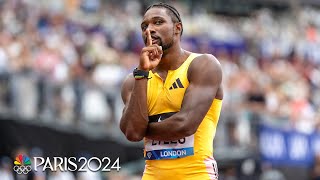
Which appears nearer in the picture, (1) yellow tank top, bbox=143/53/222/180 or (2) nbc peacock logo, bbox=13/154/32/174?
(1) yellow tank top, bbox=143/53/222/180

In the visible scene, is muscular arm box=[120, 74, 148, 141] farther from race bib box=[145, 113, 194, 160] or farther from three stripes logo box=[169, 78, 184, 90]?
three stripes logo box=[169, 78, 184, 90]

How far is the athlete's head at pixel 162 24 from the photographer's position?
756cm

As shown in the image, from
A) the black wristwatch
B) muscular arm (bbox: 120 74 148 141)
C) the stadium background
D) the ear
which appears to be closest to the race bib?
muscular arm (bbox: 120 74 148 141)

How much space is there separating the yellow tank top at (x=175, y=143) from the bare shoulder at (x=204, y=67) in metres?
0.07

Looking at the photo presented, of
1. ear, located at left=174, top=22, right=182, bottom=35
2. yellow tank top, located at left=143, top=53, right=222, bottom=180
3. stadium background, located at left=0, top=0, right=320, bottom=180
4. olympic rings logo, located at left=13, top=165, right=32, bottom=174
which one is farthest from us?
stadium background, located at left=0, top=0, right=320, bottom=180

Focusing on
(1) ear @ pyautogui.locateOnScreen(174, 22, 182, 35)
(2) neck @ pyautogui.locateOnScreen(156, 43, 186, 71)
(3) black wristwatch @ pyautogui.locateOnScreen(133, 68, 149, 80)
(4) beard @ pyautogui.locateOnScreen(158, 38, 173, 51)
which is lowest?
(3) black wristwatch @ pyautogui.locateOnScreen(133, 68, 149, 80)

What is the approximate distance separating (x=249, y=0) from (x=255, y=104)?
15.5 meters

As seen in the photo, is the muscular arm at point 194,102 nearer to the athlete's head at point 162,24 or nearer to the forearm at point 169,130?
the forearm at point 169,130

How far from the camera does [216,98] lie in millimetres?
7738

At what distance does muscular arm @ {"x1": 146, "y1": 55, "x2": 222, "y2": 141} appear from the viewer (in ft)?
24.2

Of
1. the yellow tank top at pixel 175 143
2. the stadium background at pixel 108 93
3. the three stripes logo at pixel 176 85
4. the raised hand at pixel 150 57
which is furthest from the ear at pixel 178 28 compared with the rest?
the stadium background at pixel 108 93

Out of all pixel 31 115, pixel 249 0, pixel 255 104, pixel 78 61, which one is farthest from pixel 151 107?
pixel 249 0

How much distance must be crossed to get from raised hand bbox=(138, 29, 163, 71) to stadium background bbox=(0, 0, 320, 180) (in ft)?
19.0

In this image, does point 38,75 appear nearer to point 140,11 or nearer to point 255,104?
point 255,104
